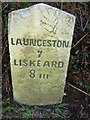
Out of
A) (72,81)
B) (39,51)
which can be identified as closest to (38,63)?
(39,51)

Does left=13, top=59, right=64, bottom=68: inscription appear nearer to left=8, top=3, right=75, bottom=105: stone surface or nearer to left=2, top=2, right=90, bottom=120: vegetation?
left=8, top=3, right=75, bottom=105: stone surface

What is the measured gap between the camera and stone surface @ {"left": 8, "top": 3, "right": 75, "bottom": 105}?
2021 millimetres

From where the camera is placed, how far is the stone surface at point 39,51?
2021 millimetres

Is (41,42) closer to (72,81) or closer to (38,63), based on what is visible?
(38,63)

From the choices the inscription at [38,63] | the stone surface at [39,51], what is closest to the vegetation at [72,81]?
the stone surface at [39,51]

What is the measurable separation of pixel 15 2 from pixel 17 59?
45 centimetres

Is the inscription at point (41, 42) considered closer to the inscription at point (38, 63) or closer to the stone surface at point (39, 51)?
the stone surface at point (39, 51)

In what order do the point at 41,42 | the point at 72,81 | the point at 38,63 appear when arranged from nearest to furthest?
1. the point at 41,42
2. the point at 38,63
3. the point at 72,81

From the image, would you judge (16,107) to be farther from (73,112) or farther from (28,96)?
(73,112)

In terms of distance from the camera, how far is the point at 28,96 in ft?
7.93

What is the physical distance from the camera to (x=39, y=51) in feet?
7.09

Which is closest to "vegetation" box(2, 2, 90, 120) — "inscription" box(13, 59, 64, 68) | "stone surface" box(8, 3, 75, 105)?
"stone surface" box(8, 3, 75, 105)

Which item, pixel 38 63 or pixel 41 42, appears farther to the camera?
pixel 38 63

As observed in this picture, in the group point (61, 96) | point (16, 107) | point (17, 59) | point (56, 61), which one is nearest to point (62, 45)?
point (56, 61)
